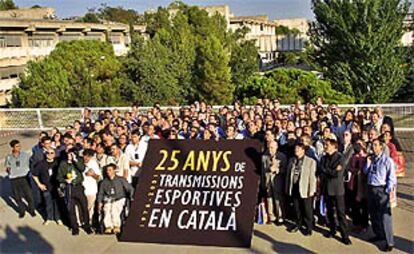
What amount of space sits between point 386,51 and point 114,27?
1303 inches

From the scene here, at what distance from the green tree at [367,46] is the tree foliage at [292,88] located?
3254mm

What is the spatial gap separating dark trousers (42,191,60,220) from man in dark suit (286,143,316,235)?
14.2ft

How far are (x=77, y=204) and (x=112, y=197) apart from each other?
74cm

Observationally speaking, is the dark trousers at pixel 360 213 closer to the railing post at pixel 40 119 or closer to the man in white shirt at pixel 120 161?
the man in white shirt at pixel 120 161

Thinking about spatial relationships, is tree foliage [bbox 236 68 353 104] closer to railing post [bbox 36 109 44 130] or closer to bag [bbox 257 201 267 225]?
railing post [bbox 36 109 44 130]

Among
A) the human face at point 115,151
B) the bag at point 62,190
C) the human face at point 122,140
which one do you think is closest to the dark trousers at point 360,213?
the human face at point 115,151

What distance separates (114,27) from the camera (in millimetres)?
51344

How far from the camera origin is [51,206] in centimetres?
994

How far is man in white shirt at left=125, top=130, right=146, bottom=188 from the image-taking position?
9.45 meters

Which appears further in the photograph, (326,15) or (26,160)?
(326,15)

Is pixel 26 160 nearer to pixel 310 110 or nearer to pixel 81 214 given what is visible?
pixel 81 214

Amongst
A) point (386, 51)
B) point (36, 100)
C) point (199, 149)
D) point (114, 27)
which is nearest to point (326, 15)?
point (386, 51)

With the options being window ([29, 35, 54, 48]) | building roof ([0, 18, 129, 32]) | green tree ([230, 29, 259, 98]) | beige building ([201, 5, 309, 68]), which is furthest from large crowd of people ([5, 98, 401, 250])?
beige building ([201, 5, 309, 68])

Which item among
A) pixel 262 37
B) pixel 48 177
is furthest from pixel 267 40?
pixel 48 177
